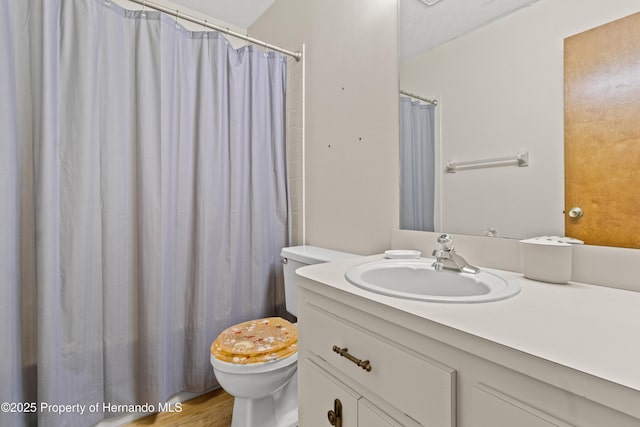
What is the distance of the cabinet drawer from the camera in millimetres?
480

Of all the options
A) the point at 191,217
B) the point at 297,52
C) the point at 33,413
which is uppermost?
Answer: the point at 297,52

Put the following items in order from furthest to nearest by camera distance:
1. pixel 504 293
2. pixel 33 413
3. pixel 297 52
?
pixel 297 52 < pixel 33 413 < pixel 504 293

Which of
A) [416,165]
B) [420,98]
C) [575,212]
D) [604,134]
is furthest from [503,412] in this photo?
[420,98]

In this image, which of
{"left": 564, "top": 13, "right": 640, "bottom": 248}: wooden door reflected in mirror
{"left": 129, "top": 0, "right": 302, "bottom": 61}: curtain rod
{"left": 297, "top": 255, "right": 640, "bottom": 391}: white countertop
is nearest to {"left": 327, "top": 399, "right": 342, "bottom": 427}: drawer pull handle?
{"left": 297, "top": 255, "right": 640, "bottom": 391}: white countertop

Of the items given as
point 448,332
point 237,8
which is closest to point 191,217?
point 448,332

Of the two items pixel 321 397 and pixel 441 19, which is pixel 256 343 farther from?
pixel 441 19

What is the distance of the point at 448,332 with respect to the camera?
1.55ft

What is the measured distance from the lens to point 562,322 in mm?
471

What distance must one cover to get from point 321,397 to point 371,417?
17 centimetres

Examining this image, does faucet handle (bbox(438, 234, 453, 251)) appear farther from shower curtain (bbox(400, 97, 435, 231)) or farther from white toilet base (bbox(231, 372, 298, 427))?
white toilet base (bbox(231, 372, 298, 427))

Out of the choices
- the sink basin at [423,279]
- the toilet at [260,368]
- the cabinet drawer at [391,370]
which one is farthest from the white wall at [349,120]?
the cabinet drawer at [391,370]

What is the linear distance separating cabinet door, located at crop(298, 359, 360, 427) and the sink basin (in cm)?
25

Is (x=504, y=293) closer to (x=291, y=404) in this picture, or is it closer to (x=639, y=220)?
(x=639, y=220)

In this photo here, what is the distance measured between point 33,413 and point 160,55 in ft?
5.23
